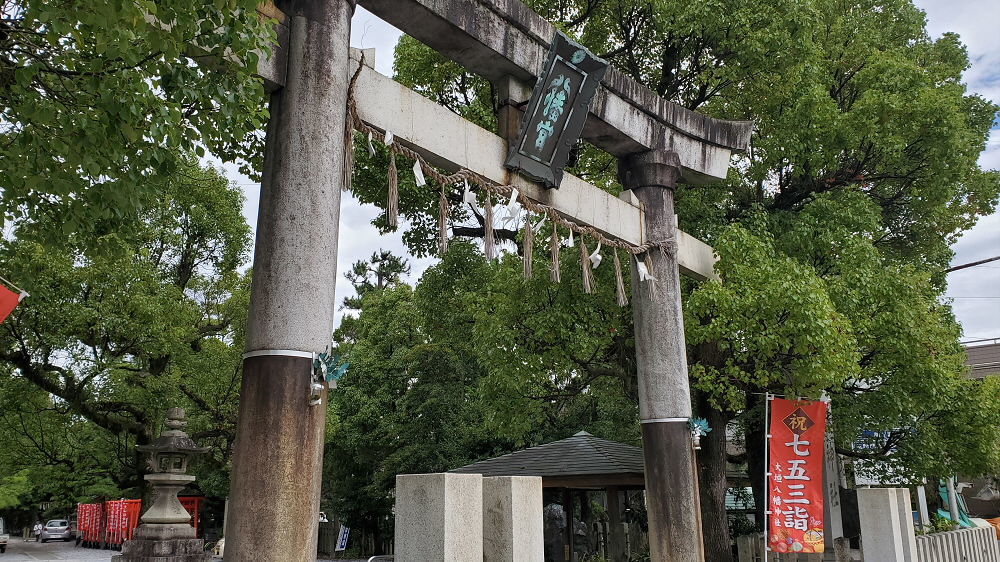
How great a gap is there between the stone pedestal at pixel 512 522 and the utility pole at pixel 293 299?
51.7 inches

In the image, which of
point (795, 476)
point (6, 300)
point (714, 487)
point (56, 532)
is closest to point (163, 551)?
point (6, 300)

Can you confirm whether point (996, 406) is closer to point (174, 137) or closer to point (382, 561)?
point (382, 561)

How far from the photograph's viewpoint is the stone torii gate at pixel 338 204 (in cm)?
503

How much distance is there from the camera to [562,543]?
1477 centimetres

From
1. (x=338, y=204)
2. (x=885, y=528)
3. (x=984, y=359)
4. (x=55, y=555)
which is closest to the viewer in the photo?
(x=338, y=204)

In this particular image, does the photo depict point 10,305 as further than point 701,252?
No

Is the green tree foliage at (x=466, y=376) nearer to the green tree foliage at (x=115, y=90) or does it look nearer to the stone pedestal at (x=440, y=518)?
the stone pedestal at (x=440, y=518)

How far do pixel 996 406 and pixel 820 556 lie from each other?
14.1 feet

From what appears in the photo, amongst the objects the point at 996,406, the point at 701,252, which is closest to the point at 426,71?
the point at 701,252

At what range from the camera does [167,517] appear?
38.8 ft

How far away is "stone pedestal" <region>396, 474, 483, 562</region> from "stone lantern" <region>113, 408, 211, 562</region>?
7.95 meters

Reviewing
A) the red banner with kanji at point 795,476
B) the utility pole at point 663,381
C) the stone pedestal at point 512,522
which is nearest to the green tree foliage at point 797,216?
the red banner with kanji at point 795,476

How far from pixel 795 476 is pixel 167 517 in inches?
378

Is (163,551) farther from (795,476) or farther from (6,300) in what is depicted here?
(795,476)
